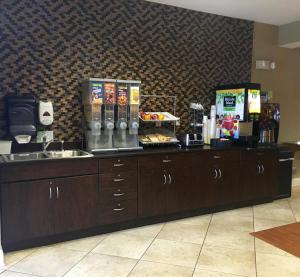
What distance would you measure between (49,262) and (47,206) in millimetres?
510

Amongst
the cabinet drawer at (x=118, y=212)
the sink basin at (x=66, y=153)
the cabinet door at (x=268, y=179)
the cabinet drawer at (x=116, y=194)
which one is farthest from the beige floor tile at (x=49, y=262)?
the cabinet door at (x=268, y=179)

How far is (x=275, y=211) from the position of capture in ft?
13.2

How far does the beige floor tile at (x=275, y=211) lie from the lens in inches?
149

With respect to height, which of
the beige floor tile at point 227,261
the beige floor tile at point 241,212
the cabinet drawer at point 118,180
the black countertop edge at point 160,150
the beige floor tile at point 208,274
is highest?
the black countertop edge at point 160,150

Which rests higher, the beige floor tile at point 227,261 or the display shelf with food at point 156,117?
the display shelf with food at point 156,117

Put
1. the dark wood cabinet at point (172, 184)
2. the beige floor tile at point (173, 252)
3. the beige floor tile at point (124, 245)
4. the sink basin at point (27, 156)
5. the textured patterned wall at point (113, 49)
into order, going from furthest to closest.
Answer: the dark wood cabinet at point (172, 184), the textured patterned wall at point (113, 49), the sink basin at point (27, 156), the beige floor tile at point (124, 245), the beige floor tile at point (173, 252)

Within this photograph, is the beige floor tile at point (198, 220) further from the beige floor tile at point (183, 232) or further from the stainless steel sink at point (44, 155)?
the stainless steel sink at point (44, 155)

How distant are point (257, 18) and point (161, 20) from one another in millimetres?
1610

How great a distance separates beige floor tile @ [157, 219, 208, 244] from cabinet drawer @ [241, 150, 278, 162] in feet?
3.73

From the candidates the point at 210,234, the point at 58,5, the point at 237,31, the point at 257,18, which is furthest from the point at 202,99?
the point at 58,5

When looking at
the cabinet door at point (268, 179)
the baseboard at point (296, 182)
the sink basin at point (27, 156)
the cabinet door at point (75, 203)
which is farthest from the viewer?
the baseboard at point (296, 182)

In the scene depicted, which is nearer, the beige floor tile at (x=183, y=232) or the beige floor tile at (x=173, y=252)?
the beige floor tile at (x=173, y=252)

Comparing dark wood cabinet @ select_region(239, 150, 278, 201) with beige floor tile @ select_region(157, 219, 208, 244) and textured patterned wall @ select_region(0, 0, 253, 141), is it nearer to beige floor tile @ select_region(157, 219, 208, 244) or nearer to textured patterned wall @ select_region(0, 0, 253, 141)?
beige floor tile @ select_region(157, 219, 208, 244)

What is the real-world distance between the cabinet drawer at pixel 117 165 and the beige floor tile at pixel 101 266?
33.6 inches
